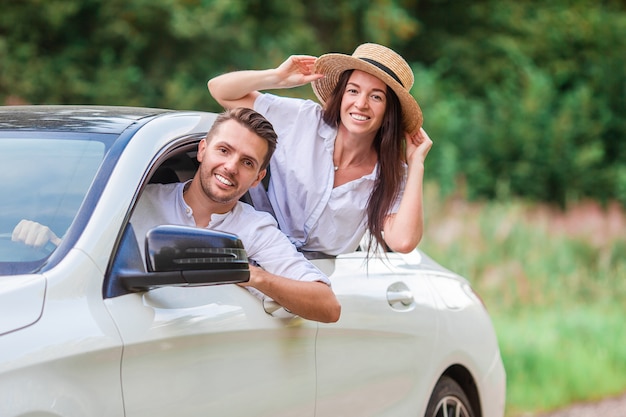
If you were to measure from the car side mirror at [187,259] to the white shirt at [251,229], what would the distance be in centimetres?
58

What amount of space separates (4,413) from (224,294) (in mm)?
1062

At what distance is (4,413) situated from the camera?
9.29ft

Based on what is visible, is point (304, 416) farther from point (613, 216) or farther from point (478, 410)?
point (613, 216)

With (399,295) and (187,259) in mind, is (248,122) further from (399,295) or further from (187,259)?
(399,295)

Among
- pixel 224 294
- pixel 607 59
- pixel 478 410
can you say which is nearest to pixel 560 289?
pixel 478 410

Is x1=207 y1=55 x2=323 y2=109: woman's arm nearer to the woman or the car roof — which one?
the woman

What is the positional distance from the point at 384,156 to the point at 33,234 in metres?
1.91

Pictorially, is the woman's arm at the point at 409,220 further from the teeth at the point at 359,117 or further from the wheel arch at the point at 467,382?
the wheel arch at the point at 467,382

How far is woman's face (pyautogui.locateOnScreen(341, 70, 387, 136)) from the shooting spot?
4.85m

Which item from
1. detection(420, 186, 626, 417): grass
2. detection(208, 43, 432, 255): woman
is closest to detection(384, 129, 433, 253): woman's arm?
detection(208, 43, 432, 255): woman

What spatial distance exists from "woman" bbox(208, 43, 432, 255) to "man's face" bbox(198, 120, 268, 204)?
54 cm

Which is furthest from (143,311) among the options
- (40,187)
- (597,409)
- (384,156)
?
(597,409)

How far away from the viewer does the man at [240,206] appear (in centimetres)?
400

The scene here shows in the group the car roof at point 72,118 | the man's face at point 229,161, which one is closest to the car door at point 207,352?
the man's face at point 229,161
